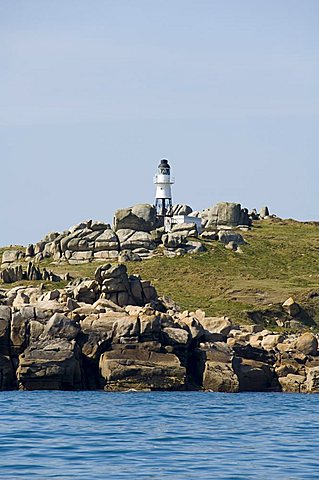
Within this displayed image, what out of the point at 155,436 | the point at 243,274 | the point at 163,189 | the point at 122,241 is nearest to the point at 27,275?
the point at 122,241

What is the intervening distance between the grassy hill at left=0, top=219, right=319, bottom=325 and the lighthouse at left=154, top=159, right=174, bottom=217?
11.3 m

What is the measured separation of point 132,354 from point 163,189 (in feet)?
Answer: 251

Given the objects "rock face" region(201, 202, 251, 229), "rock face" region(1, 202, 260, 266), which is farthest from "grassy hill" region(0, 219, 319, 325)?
"rock face" region(201, 202, 251, 229)

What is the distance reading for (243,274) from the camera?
324 ft

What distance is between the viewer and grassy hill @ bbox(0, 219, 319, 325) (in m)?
85.2

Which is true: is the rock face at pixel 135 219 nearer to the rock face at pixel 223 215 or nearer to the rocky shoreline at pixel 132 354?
the rock face at pixel 223 215

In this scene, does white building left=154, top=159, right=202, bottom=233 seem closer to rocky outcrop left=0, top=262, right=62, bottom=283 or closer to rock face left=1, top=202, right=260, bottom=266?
rock face left=1, top=202, right=260, bottom=266

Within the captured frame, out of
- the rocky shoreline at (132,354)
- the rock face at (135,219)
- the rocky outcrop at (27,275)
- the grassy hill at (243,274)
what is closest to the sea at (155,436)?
the rocky shoreline at (132,354)

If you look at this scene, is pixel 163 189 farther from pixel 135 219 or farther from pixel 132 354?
pixel 132 354

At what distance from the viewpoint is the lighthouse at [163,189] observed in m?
124

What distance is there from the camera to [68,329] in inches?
1957

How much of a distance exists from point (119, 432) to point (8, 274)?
6018 cm

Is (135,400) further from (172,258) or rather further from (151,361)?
(172,258)

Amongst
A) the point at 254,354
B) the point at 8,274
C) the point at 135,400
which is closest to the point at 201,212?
the point at 8,274
